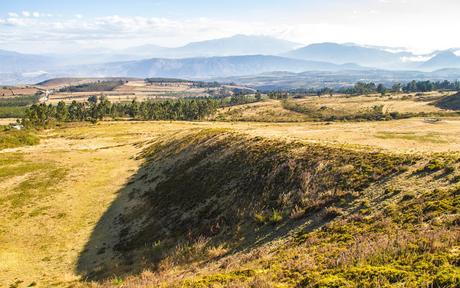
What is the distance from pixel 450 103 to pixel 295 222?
189 meters

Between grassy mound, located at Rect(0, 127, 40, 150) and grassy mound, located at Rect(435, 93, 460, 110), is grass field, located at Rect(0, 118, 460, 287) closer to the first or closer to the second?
grassy mound, located at Rect(0, 127, 40, 150)

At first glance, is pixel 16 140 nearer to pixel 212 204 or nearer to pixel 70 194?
pixel 70 194

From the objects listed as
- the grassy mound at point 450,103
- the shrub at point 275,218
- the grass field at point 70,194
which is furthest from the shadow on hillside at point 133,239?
the grassy mound at point 450,103

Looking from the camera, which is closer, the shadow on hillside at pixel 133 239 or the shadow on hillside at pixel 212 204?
the shadow on hillside at pixel 133 239

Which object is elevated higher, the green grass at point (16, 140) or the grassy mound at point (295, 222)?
the grassy mound at point (295, 222)

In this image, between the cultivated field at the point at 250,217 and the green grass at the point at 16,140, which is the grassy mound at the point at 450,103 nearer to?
the cultivated field at the point at 250,217

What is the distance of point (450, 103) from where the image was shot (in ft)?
607

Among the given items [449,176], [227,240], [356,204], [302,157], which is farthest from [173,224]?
[449,176]

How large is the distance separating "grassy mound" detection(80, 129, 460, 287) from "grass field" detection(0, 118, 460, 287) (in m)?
1.45

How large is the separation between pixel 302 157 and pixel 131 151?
6172 cm

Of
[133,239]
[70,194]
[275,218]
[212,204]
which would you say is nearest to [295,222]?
[275,218]

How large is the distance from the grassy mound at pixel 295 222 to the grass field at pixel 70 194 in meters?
1.45

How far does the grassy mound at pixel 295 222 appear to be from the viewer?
1886 centimetres

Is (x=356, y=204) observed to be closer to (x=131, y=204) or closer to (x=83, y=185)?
(x=131, y=204)
